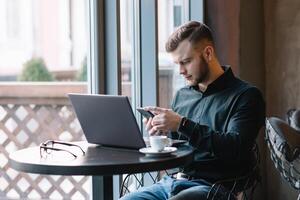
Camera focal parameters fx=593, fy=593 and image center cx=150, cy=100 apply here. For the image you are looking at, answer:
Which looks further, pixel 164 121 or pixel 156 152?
pixel 164 121

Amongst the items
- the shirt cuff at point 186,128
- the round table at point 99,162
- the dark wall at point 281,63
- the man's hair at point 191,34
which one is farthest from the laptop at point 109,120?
the dark wall at point 281,63

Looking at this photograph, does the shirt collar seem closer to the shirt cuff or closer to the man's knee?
the shirt cuff

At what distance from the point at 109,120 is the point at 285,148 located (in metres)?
0.87

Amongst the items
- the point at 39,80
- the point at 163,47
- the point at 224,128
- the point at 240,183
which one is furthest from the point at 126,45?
the point at 240,183

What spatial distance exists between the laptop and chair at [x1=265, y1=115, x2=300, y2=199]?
73 cm

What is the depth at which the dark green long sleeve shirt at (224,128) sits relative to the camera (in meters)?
2.35

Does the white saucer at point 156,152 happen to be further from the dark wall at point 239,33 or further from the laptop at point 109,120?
the dark wall at point 239,33

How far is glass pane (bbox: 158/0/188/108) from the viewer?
3.81 meters

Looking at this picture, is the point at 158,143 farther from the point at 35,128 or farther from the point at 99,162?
the point at 35,128

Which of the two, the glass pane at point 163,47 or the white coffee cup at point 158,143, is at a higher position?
the glass pane at point 163,47

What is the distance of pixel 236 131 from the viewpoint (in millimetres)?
2383

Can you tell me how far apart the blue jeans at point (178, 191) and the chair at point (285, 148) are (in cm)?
46

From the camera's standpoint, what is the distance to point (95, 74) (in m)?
3.08

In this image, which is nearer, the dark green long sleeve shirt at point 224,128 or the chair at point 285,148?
the dark green long sleeve shirt at point 224,128
